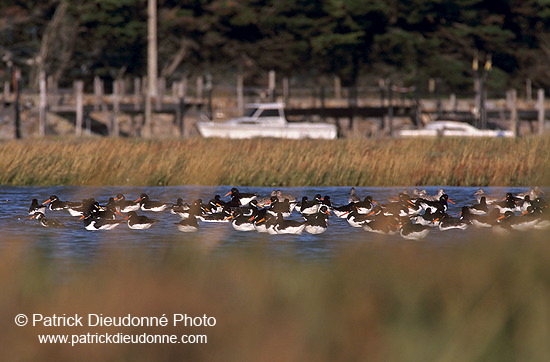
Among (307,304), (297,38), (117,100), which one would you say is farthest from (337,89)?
(307,304)

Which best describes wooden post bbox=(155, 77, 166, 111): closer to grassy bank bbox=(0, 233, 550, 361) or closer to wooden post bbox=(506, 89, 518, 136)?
wooden post bbox=(506, 89, 518, 136)

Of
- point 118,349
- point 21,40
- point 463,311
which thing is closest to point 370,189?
point 463,311

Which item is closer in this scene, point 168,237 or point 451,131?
point 168,237

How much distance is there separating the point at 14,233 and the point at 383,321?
348 inches

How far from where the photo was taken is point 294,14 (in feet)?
199

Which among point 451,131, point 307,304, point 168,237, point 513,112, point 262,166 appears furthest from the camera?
point 513,112

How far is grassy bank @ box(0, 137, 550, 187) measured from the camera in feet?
78.9

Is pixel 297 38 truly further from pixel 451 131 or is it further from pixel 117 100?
pixel 451 131

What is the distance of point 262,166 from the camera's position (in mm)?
24828

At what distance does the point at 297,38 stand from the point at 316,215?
151 ft

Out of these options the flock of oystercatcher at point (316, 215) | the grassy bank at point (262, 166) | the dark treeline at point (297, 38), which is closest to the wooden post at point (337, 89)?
the dark treeline at point (297, 38)

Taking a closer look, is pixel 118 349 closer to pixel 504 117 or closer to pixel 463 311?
pixel 463 311

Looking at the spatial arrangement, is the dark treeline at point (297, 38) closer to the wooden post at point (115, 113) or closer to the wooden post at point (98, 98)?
the wooden post at point (98, 98)

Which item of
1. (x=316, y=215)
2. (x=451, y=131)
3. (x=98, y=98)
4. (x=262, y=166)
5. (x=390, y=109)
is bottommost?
(x=451, y=131)
